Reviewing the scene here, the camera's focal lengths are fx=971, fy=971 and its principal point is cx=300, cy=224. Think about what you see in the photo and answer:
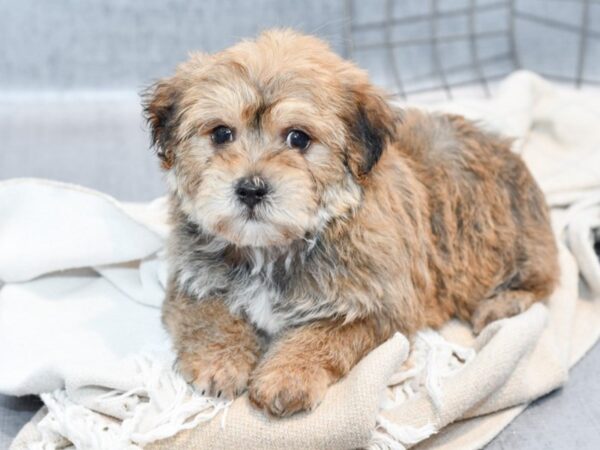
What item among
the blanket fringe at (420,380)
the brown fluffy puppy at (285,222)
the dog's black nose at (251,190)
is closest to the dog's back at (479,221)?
the brown fluffy puppy at (285,222)

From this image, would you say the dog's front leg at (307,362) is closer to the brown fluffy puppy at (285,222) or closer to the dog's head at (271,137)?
the brown fluffy puppy at (285,222)

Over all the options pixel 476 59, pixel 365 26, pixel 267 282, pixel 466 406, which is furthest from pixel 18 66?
pixel 466 406

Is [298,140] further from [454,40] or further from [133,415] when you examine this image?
[454,40]

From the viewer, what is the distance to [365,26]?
21.2 ft

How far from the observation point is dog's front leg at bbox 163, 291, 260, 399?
3.46 meters

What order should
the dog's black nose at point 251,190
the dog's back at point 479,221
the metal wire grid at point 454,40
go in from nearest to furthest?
the dog's black nose at point 251,190, the dog's back at point 479,221, the metal wire grid at point 454,40

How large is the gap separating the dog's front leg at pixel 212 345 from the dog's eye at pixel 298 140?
2.33ft

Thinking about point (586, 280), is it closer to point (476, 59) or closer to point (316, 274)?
point (316, 274)

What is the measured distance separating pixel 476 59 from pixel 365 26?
0.81 meters

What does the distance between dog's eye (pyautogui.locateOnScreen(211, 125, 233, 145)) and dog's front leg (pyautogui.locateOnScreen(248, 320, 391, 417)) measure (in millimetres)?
749

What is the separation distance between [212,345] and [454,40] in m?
3.75

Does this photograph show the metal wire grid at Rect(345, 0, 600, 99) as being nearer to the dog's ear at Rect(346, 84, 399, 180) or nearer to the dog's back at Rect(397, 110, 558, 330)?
the dog's back at Rect(397, 110, 558, 330)

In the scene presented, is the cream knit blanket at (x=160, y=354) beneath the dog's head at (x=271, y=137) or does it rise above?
beneath

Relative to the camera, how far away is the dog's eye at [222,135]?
3.40 meters
